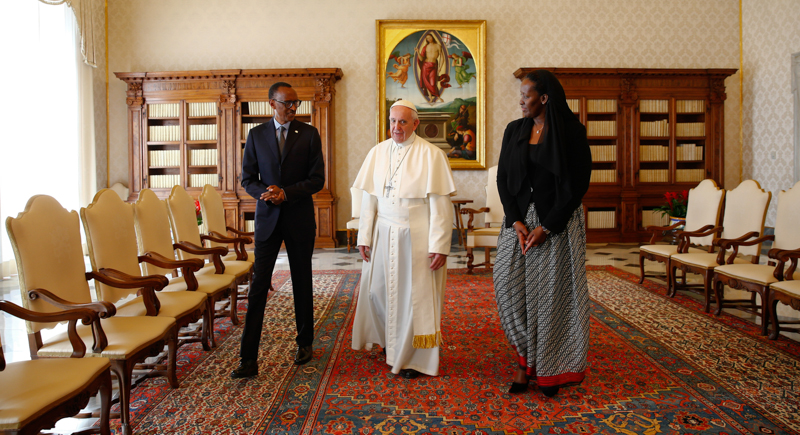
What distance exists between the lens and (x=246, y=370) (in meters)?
2.72

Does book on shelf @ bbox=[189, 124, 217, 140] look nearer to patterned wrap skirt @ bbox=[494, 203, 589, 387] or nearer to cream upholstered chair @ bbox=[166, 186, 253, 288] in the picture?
cream upholstered chair @ bbox=[166, 186, 253, 288]

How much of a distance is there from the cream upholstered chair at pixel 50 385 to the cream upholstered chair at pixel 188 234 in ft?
5.10

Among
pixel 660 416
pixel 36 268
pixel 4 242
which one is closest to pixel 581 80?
pixel 660 416

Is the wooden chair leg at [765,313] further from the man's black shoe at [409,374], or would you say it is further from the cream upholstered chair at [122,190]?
the cream upholstered chair at [122,190]

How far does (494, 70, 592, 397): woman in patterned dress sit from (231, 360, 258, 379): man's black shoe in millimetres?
1451

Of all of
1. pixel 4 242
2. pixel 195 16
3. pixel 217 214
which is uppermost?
pixel 195 16

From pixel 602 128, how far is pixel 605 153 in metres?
0.44

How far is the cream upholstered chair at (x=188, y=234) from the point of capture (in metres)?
3.63

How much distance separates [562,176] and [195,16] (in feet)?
26.9

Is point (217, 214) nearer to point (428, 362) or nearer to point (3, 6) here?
point (428, 362)

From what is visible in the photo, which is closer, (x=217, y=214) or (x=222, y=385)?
(x=222, y=385)

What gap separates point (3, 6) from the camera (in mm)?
5781

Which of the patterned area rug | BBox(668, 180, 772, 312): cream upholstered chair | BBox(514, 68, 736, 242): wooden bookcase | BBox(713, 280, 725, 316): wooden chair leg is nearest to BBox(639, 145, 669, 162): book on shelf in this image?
BBox(514, 68, 736, 242): wooden bookcase

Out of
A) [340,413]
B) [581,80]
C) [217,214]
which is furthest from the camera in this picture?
[581,80]
